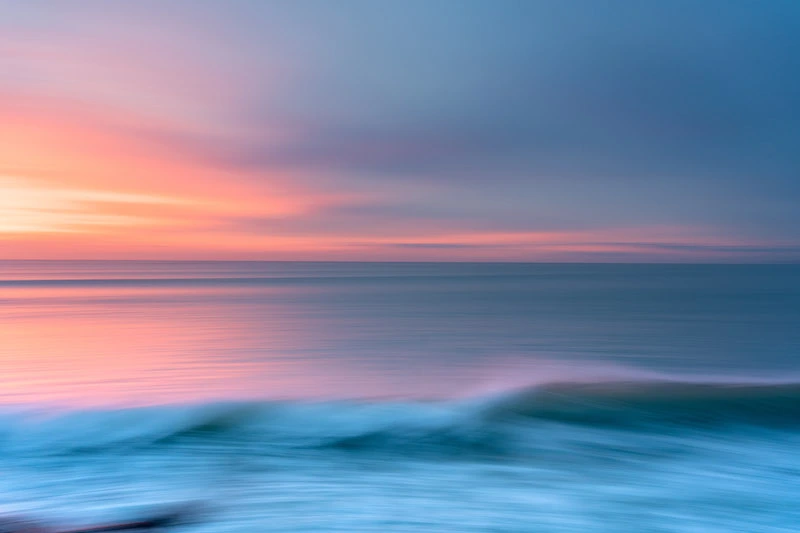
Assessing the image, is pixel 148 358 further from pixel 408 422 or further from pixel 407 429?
pixel 407 429

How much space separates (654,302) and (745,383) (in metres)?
16.5

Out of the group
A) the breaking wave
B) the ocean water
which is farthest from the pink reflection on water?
the breaking wave

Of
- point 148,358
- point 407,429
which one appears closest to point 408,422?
point 407,429

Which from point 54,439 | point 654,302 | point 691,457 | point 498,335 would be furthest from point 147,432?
point 654,302

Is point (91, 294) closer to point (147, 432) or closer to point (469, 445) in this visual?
point (147, 432)

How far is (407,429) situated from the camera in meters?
7.84

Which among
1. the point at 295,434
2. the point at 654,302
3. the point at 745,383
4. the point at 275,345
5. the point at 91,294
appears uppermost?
the point at 91,294

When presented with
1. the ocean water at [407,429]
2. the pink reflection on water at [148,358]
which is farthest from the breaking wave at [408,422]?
the pink reflection on water at [148,358]

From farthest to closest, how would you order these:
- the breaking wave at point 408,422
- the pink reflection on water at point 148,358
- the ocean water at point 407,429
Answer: the pink reflection on water at point 148,358 < the breaking wave at point 408,422 < the ocean water at point 407,429

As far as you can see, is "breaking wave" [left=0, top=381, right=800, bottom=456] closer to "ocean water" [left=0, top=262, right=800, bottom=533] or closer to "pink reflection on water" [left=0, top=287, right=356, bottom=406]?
"ocean water" [left=0, top=262, right=800, bottom=533]

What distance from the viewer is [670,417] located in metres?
8.57

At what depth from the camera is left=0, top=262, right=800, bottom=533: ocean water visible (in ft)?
17.7

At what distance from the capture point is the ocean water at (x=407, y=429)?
540 cm

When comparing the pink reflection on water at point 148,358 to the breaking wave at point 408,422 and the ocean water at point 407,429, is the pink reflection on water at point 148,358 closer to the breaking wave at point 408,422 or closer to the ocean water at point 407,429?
the ocean water at point 407,429
